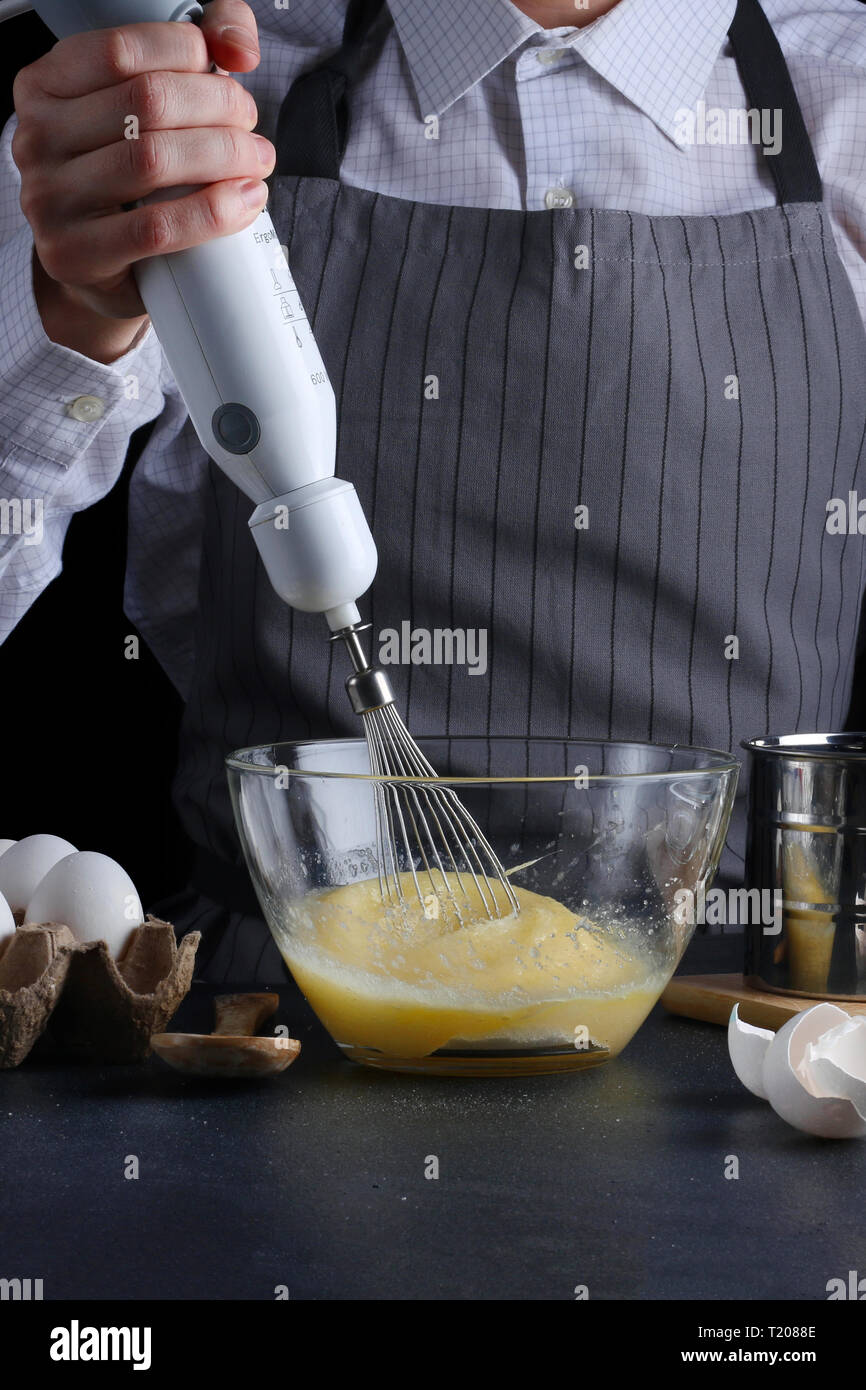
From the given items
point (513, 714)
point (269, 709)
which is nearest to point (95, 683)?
point (269, 709)

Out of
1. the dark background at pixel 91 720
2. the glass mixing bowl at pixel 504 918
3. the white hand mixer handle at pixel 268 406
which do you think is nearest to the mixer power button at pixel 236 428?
the white hand mixer handle at pixel 268 406

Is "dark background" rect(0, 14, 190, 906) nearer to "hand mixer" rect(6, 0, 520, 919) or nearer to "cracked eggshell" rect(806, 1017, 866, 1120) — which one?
"hand mixer" rect(6, 0, 520, 919)

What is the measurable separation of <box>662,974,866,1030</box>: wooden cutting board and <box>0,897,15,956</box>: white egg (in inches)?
13.3

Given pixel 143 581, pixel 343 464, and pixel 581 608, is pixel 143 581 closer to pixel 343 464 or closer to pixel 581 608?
pixel 343 464

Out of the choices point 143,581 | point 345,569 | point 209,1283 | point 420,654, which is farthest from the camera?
point 143,581

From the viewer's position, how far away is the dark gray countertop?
1.41 ft

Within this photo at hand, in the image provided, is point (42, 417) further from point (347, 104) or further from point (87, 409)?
point (347, 104)

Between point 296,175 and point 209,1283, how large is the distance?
0.89 meters

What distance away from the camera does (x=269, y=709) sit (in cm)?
107

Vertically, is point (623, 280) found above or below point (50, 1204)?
above

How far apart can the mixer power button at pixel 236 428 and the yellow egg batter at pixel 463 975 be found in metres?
0.21

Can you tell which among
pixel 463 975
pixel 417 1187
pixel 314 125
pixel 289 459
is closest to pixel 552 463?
pixel 314 125

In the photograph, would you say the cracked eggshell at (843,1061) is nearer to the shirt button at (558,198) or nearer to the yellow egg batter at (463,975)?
the yellow egg batter at (463,975)

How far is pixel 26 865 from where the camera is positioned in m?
0.70
